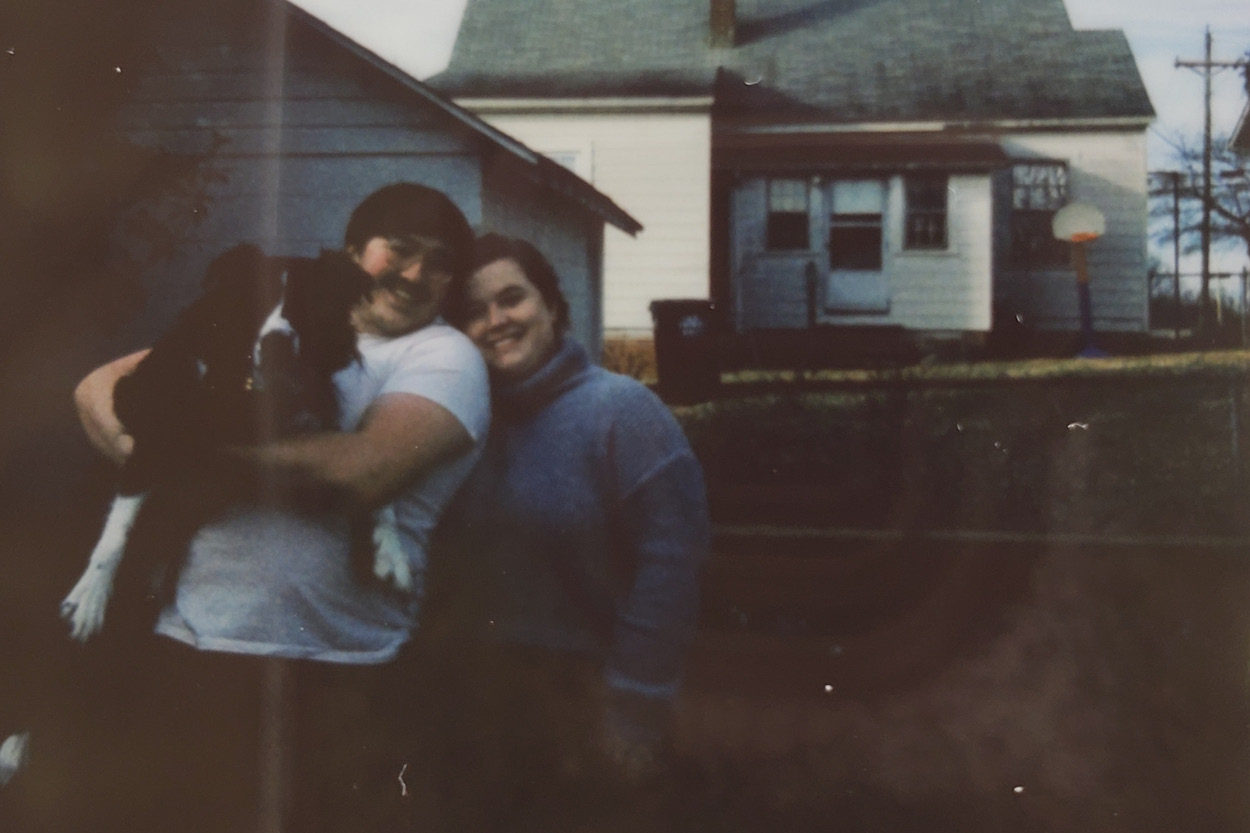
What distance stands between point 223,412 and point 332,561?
680 millimetres

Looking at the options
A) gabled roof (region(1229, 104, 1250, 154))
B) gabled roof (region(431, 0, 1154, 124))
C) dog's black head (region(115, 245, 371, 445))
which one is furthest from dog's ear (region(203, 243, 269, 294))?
gabled roof (region(1229, 104, 1250, 154))

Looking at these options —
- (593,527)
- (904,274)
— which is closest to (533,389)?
(593,527)

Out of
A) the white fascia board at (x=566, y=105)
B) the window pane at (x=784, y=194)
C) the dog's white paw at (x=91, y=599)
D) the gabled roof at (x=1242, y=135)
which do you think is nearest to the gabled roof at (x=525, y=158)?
the white fascia board at (x=566, y=105)

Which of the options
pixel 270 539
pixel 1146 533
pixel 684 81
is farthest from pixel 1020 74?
pixel 270 539

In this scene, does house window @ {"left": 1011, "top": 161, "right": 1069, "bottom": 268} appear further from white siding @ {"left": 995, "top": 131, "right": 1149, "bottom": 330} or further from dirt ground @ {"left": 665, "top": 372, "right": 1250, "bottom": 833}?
dirt ground @ {"left": 665, "top": 372, "right": 1250, "bottom": 833}

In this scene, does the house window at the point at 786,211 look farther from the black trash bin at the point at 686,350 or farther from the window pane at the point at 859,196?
the black trash bin at the point at 686,350

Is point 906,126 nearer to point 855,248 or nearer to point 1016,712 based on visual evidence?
point 855,248

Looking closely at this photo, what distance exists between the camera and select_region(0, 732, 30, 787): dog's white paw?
14.3ft

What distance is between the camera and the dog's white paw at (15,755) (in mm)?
4352

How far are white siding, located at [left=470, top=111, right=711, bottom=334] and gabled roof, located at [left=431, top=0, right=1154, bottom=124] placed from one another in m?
0.14

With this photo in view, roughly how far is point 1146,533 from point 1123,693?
0.61m

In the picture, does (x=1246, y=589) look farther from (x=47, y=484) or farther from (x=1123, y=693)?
(x=47, y=484)

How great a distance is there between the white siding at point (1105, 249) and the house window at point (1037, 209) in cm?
6

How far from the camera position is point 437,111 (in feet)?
14.1
